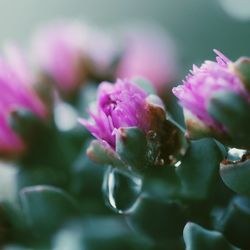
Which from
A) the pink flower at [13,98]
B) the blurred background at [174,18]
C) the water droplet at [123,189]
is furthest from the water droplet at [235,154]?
the blurred background at [174,18]

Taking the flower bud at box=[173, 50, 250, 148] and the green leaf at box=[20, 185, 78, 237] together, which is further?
the green leaf at box=[20, 185, 78, 237]

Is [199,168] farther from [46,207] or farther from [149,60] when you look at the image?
[149,60]

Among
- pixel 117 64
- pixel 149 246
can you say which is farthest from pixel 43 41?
pixel 149 246

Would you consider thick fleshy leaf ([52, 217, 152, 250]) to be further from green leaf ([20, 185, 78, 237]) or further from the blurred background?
the blurred background

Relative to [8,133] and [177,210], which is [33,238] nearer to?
[8,133]

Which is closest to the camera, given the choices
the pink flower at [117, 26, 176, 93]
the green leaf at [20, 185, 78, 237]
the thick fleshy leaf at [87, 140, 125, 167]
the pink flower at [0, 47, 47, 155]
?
the thick fleshy leaf at [87, 140, 125, 167]

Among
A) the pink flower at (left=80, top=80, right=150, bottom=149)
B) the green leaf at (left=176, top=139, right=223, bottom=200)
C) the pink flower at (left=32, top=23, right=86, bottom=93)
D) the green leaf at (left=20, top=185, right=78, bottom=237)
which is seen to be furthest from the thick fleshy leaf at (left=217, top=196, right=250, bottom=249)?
the pink flower at (left=32, top=23, right=86, bottom=93)
